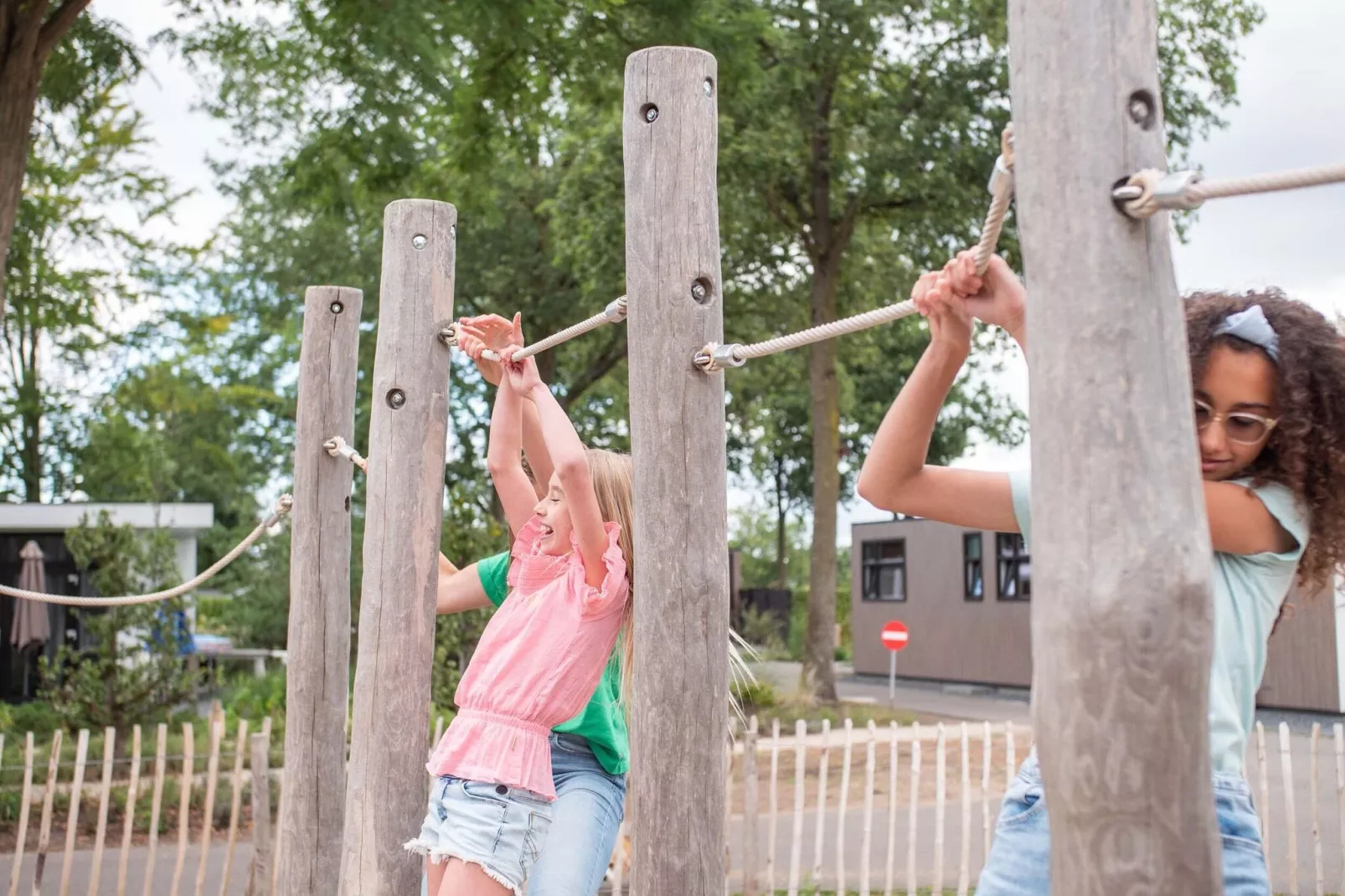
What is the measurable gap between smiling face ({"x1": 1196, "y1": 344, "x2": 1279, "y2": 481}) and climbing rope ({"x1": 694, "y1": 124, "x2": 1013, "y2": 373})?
1.20ft

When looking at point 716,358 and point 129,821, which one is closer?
point 716,358

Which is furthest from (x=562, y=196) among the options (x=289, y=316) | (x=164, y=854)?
(x=164, y=854)

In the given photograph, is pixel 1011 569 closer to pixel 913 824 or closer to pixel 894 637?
pixel 894 637

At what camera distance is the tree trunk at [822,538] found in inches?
657

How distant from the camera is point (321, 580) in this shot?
4.45 m

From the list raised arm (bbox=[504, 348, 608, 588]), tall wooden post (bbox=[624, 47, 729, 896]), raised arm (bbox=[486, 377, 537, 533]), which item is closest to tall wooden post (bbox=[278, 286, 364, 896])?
raised arm (bbox=[486, 377, 537, 533])

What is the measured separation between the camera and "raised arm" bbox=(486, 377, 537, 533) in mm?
3465

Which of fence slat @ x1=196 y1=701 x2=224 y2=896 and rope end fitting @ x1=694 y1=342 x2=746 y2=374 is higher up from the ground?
rope end fitting @ x1=694 y1=342 x2=746 y2=374

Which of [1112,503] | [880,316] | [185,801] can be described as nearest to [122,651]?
[185,801]

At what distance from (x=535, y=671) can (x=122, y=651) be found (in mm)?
9967

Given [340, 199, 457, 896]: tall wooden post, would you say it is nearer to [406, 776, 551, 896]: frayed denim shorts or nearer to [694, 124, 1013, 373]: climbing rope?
[406, 776, 551, 896]: frayed denim shorts

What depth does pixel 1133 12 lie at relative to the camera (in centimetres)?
160

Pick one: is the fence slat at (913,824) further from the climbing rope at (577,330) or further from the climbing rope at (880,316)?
the climbing rope at (880,316)

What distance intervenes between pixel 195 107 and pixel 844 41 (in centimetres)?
1237
